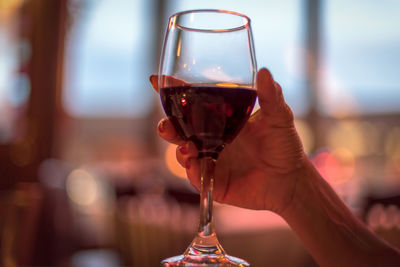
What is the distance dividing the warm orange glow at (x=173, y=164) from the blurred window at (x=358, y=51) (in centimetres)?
260

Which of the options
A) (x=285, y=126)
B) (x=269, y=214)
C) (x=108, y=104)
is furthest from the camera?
(x=108, y=104)

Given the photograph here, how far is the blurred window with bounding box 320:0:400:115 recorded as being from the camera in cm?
726

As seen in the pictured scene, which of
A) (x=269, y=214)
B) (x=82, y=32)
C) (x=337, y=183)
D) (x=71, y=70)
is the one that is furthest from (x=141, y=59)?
(x=269, y=214)

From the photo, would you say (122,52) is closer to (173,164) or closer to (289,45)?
(173,164)

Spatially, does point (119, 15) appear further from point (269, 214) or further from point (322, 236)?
point (322, 236)

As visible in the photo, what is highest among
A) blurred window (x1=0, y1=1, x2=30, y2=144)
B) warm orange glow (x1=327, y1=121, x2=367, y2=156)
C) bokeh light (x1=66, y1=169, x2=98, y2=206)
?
blurred window (x1=0, y1=1, x2=30, y2=144)

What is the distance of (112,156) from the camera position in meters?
7.68

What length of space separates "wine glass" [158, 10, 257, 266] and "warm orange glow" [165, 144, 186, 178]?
4992mm

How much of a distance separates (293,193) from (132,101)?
6.71 meters

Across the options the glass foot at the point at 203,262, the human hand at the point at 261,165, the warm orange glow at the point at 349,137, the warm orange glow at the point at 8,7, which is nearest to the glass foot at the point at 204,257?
the glass foot at the point at 203,262

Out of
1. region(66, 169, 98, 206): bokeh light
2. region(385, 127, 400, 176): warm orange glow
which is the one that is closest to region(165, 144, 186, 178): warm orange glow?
region(66, 169, 98, 206): bokeh light

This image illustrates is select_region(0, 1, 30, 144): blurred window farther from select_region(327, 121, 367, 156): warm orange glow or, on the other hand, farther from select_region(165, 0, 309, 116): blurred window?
select_region(327, 121, 367, 156): warm orange glow

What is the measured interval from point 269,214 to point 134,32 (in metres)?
5.60

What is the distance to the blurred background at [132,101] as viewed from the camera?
345 cm
